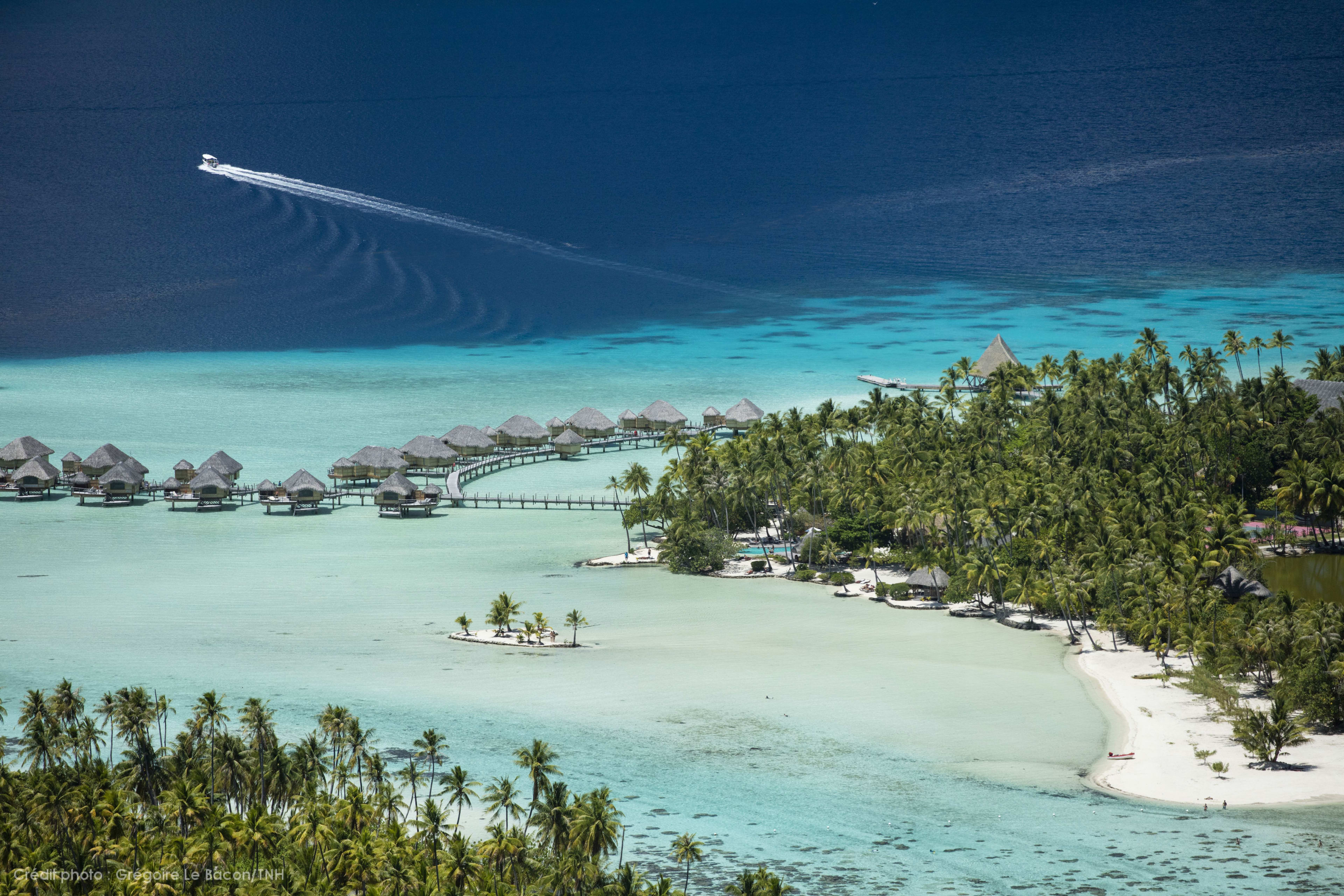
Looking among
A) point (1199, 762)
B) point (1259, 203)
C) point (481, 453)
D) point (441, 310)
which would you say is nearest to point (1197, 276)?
point (1259, 203)

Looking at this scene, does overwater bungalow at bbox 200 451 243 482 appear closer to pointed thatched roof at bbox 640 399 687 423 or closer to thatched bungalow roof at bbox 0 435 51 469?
thatched bungalow roof at bbox 0 435 51 469

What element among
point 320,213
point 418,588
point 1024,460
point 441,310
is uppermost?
point 320,213

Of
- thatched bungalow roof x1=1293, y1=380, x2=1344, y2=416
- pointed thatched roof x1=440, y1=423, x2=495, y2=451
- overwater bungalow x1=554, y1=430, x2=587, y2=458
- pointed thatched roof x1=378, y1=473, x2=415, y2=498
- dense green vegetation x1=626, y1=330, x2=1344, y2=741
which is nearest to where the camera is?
dense green vegetation x1=626, y1=330, x2=1344, y2=741

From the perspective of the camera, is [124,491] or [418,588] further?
[124,491]

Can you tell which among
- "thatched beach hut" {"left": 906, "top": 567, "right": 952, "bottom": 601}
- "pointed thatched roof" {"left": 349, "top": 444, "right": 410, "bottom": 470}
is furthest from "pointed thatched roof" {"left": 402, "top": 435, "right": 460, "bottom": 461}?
"thatched beach hut" {"left": 906, "top": 567, "right": 952, "bottom": 601}

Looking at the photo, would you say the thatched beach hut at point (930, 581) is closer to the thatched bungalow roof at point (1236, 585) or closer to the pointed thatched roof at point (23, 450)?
the thatched bungalow roof at point (1236, 585)

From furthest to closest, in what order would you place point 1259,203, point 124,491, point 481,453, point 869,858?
point 1259,203 → point 481,453 → point 124,491 → point 869,858

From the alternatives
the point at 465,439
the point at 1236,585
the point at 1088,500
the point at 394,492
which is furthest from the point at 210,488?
the point at 1236,585

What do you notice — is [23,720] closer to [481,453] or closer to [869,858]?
[869,858]
